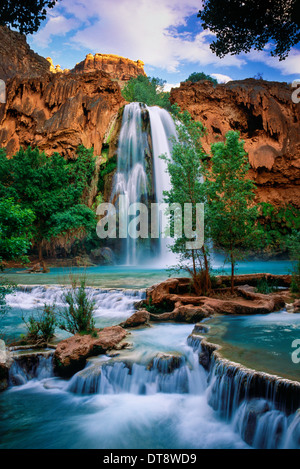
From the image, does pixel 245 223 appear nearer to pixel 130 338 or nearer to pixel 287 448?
pixel 130 338

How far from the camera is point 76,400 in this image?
4.90 m

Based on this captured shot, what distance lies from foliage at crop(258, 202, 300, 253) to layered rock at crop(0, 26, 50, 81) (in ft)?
107

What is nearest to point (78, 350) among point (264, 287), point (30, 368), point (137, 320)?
point (30, 368)

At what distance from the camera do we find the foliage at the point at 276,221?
26.6 m

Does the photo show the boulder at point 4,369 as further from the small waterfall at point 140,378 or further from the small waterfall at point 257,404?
the small waterfall at point 257,404

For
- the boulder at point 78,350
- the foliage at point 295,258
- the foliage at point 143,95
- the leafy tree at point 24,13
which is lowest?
the boulder at point 78,350

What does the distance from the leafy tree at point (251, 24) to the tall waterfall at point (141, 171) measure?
18798 mm

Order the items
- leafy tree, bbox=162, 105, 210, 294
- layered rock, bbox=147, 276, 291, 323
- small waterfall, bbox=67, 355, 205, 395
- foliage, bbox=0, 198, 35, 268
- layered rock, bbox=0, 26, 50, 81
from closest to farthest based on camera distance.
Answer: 1. small waterfall, bbox=67, 355, 205, 395
2. foliage, bbox=0, 198, 35, 268
3. layered rock, bbox=147, 276, 291, 323
4. leafy tree, bbox=162, 105, 210, 294
5. layered rock, bbox=0, 26, 50, 81

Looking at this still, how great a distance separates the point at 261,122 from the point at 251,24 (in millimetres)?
25905

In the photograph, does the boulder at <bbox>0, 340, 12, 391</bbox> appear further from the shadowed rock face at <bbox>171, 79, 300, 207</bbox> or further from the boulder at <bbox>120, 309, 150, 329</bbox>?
the shadowed rock face at <bbox>171, 79, 300, 207</bbox>

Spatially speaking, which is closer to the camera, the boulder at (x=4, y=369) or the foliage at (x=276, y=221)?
the boulder at (x=4, y=369)

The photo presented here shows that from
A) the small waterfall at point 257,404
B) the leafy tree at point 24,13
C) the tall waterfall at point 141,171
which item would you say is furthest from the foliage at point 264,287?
the tall waterfall at point 141,171

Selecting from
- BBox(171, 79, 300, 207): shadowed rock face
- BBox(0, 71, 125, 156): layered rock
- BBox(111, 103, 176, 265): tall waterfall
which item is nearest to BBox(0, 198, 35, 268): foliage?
BBox(111, 103, 176, 265): tall waterfall

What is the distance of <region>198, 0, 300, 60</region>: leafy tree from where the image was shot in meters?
5.11
